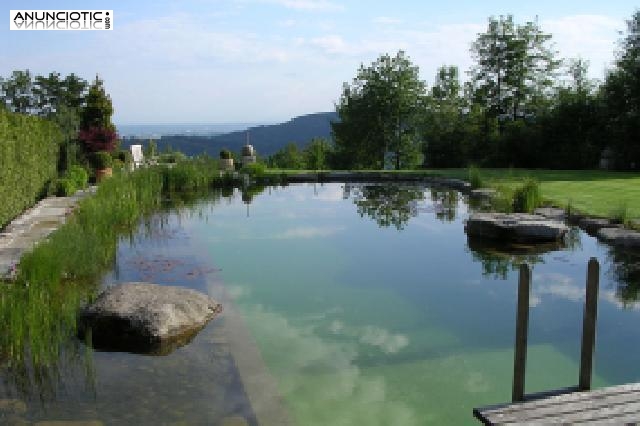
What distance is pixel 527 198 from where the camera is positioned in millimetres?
9758

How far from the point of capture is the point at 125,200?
898cm

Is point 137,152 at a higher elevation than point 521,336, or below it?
higher

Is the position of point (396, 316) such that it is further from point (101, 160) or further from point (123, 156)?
point (123, 156)

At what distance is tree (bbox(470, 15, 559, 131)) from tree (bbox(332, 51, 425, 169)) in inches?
102

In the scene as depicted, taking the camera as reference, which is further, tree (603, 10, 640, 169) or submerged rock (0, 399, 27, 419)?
tree (603, 10, 640, 169)

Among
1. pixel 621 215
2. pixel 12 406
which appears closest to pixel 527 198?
pixel 621 215

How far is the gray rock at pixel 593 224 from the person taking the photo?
855 cm

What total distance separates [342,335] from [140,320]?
1.60 metres

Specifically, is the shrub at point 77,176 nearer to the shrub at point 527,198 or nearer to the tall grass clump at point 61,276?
the tall grass clump at point 61,276

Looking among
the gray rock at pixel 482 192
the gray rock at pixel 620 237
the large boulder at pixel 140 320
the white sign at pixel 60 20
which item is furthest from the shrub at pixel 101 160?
the gray rock at pixel 620 237

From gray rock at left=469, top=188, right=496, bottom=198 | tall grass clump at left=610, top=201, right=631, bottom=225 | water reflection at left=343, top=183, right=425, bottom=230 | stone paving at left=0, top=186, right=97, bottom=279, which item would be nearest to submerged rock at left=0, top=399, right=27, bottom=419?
stone paving at left=0, top=186, right=97, bottom=279

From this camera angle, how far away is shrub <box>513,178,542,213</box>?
9734 mm

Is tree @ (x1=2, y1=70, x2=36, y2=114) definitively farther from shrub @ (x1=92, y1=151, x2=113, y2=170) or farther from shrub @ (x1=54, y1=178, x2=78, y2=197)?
shrub @ (x1=54, y1=178, x2=78, y2=197)

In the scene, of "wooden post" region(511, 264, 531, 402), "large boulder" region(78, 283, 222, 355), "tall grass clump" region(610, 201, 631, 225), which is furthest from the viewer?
"tall grass clump" region(610, 201, 631, 225)
